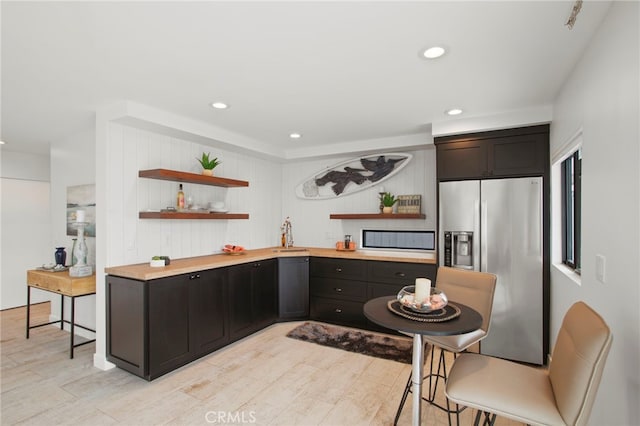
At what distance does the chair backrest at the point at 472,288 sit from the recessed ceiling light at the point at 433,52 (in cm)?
159

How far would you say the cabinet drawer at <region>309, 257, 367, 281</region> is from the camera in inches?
158

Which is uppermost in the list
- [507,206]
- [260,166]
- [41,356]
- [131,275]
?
[260,166]

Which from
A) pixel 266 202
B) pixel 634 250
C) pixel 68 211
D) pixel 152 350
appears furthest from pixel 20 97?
pixel 634 250

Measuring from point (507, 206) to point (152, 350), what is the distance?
3.58 m

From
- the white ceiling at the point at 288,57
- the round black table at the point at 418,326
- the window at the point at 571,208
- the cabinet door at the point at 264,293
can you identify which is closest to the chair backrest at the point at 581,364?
the round black table at the point at 418,326

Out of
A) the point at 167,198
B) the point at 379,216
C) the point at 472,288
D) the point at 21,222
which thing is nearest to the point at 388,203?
the point at 379,216

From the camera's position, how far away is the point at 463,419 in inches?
88.0

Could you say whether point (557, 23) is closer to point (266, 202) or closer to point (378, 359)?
point (378, 359)

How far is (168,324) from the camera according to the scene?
286 cm

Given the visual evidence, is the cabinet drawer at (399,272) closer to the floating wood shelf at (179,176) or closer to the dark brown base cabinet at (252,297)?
the dark brown base cabinet at (252,297)

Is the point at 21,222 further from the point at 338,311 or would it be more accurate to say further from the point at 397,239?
the point at 397,239

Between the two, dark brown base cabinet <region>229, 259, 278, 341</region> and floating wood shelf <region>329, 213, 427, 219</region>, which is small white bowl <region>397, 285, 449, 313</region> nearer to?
floating wood shelf <region>329, 213, 427, 219</region>

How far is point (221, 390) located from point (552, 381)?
90.8 inches

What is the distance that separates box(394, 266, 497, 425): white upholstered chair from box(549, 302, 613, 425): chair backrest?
74 centimetres
